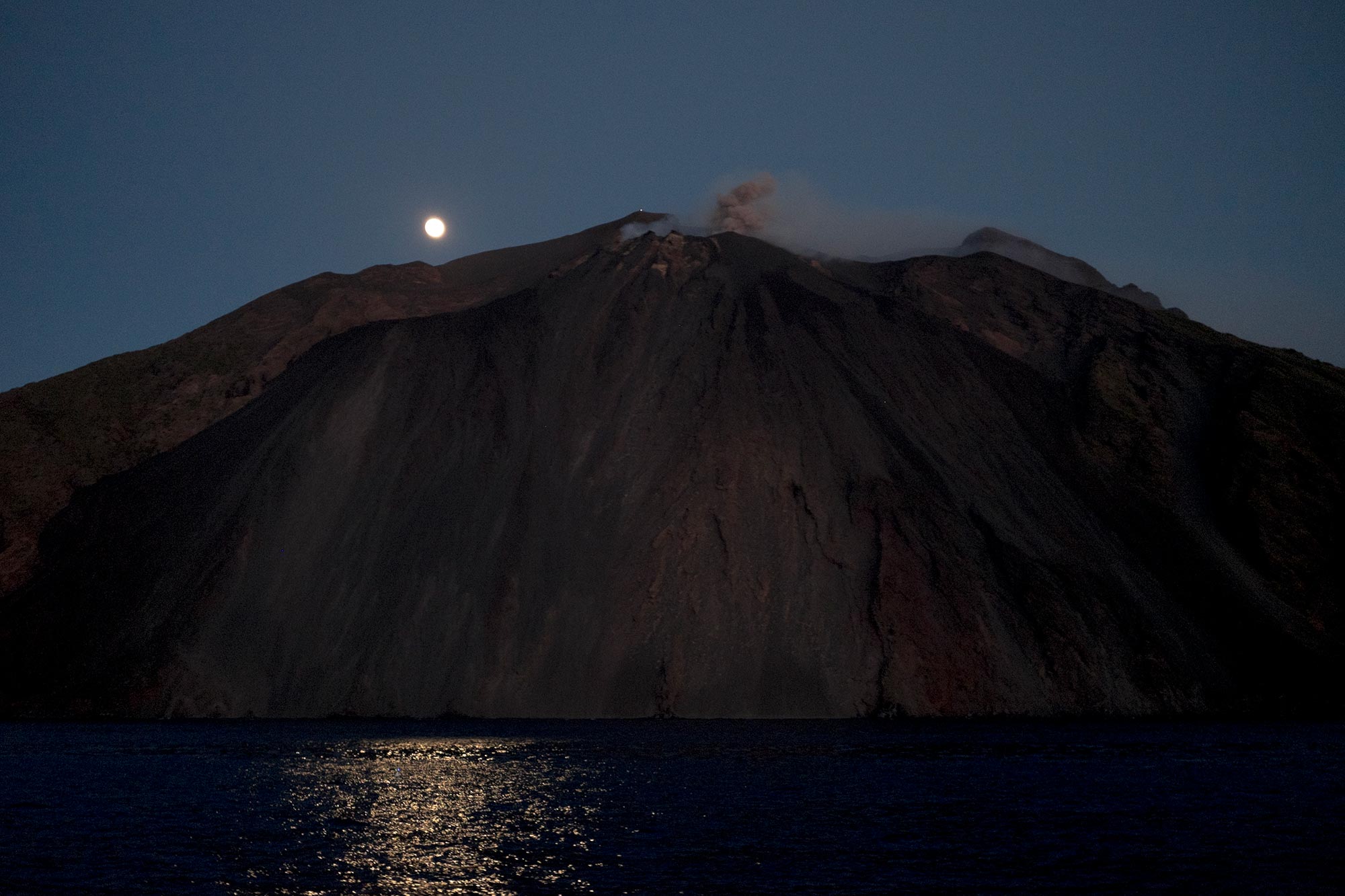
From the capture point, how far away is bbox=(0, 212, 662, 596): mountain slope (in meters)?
74.9

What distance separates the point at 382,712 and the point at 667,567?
1515cm

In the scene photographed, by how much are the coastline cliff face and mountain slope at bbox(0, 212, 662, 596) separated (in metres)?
2.68

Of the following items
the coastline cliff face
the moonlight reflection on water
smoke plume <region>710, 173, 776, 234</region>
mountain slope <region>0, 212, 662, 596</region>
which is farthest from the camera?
smoke plume <region>710, 173, 776, 234</region>

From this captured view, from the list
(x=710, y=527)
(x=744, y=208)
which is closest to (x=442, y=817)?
(x=710, y=527)

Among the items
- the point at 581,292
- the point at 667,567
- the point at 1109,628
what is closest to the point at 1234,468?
the point at 1109,628

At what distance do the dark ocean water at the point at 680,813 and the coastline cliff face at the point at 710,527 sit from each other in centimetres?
1045

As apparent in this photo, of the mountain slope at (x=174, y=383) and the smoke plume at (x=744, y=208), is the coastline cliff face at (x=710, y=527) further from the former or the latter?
the smoke plume at (x=744, y=208)

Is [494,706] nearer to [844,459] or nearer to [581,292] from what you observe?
[844,459]

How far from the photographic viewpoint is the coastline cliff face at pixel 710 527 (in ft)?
178

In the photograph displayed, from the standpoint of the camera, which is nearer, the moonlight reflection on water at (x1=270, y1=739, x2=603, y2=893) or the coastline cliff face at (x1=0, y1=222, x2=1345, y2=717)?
the moonlight reflection on water at (x1=270, y1=739, x2=603, y2=893)

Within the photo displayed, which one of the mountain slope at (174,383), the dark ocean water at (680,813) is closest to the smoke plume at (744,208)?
the mountain slope at (174,383)

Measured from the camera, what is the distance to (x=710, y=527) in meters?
58.8

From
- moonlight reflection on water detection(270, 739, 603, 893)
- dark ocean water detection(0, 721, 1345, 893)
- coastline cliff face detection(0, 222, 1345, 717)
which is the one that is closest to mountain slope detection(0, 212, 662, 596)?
coastline cliff face detection(0, 222, 1345, 717)

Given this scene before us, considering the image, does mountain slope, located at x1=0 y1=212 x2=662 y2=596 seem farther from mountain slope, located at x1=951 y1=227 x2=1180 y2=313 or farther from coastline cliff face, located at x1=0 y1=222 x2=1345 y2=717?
mountain slope, located at x1=951 y1=227 x2=1180 y2=313
